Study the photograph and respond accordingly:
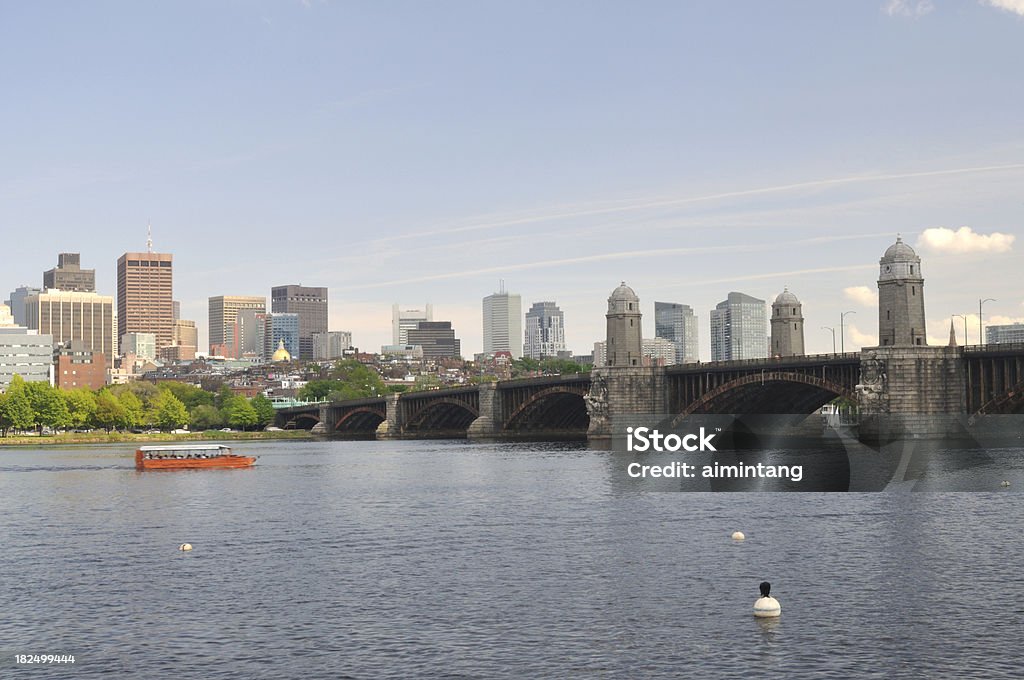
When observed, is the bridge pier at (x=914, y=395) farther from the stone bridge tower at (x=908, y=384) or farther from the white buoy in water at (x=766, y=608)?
the white buoy in water at (x=766, y=608)

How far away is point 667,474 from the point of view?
122750mm

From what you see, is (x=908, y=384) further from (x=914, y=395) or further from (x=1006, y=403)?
(x=1006, y=403)

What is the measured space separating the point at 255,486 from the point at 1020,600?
81.9 metres

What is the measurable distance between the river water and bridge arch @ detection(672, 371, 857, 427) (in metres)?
59.2

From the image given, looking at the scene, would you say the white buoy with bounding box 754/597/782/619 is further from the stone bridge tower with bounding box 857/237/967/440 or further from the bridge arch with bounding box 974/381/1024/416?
the stone bridge tower with bounding box 857/237/967/440

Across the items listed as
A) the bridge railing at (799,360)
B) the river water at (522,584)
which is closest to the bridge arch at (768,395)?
the bridge railing at (799,360)

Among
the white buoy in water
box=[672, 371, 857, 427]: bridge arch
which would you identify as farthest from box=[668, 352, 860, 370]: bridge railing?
the white buoy in water

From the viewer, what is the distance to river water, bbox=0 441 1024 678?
42469 mm

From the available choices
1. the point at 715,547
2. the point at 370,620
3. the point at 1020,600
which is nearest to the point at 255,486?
the point at 715,547

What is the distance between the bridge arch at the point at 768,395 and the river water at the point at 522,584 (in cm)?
5923

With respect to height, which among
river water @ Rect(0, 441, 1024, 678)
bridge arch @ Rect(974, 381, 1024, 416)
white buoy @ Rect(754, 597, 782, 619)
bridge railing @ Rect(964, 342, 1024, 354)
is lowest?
river water @ Rect(0, 441, 1024, 678)

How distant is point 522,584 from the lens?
55781 mm

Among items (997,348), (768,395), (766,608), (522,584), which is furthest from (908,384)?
(766,608)

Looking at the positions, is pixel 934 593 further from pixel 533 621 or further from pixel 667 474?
pixel 667 474
